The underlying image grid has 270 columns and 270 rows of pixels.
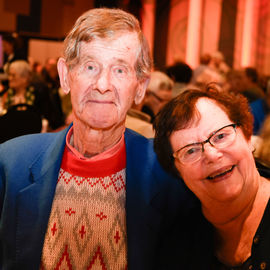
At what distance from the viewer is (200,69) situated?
18.5 feet

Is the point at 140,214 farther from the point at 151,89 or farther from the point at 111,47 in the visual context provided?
the point at 151,89

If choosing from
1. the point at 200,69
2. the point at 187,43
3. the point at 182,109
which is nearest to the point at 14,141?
the point at 182,109

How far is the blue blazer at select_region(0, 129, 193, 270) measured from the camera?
1448 mm

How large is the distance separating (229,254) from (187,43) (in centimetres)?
942

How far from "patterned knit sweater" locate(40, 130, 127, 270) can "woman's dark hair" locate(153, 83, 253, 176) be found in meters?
0.20

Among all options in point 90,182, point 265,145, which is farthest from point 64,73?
point 265,145

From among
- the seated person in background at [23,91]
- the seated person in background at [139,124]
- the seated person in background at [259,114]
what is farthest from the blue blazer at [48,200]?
the seated person in background at [23,91]

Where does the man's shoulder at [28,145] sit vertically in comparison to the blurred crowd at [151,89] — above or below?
above

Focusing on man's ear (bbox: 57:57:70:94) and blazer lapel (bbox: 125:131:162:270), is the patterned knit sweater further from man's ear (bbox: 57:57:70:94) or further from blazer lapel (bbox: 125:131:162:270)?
man's ear (bbox: 57:57:70:94)

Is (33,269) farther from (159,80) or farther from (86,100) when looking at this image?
(159,80)

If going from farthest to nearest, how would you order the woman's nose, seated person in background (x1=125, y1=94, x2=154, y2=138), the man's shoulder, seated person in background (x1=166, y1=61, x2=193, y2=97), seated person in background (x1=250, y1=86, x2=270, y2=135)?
1. seated person in background (x1=166, y1=61, x2=193, y2=97)
2. seated person in background (x1=250, y1=86, x2=270, y2=135)
3. seated person in background (x1=125, y1=94, x2=154, y2=138)
4. the man's shoulder
5. the woman's nose

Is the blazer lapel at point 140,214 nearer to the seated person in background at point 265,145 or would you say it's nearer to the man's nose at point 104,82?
the man's nose at point 104,82

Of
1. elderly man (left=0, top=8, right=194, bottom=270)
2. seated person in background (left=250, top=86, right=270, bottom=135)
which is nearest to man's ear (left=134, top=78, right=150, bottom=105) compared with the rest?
elderly man (left=0, top=8, right=194, bottom=270)

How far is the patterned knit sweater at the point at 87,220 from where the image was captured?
146cm
